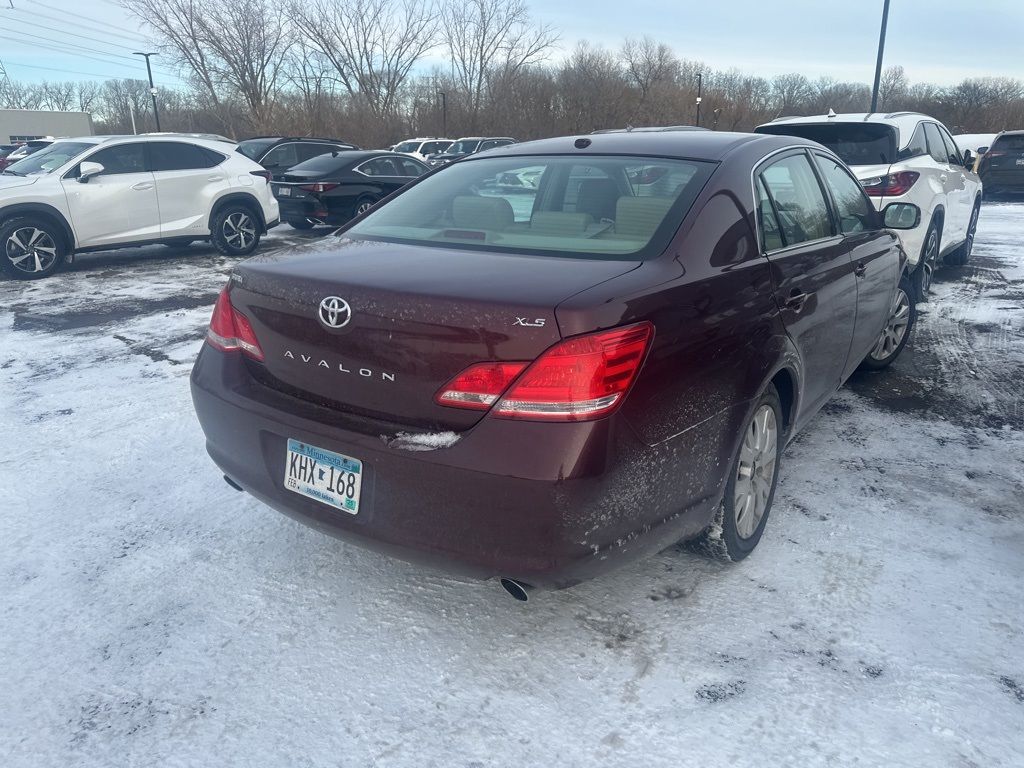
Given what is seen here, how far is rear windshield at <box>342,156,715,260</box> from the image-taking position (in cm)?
262

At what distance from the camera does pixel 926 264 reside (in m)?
7.47

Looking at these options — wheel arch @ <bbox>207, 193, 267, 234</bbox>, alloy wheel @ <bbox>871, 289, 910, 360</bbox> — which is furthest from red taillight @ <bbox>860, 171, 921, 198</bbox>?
wheel arch @ <bbox>207, 193, 267, 234</bbox>

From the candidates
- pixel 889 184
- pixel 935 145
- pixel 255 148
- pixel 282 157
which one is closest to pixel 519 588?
pixel 889 184

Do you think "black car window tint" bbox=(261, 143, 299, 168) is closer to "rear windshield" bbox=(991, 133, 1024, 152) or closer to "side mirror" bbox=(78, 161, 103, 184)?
"side mirror" bbox=(78, 161, 103, 184)

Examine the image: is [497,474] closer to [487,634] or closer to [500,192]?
[487,634]

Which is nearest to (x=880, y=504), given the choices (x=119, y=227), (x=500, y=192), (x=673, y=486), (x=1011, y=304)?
(x=673, y=486)

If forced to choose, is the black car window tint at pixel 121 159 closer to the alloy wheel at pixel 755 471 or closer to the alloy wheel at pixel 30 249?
the alloy wheel at pixel 30 249

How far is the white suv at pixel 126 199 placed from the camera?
874 cm

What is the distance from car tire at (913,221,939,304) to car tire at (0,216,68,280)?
9.19 m

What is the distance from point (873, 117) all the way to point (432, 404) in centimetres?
697

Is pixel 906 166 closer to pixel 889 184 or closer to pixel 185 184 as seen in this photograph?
pixel 889 184

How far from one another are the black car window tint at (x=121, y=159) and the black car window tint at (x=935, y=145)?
29.5 ft

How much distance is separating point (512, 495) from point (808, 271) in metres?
1.85

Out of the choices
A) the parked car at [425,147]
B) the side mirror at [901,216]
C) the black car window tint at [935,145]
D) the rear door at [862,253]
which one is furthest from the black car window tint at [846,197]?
the parked car at [425,147]
